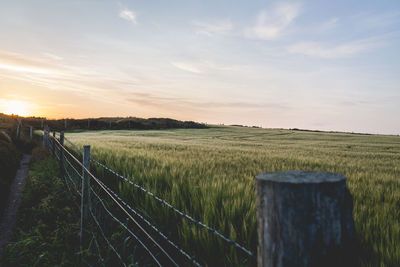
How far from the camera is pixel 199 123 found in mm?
62531

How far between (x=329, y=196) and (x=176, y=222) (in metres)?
2.43

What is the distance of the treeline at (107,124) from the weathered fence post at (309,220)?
49178 millimetres

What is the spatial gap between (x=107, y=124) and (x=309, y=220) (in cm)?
5510

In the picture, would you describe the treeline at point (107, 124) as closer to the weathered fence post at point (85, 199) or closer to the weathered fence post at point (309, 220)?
the weathered fence post at point (85, 199)

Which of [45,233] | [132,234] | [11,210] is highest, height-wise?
[132,234]

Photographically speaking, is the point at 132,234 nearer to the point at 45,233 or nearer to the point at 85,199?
the point at 85,199

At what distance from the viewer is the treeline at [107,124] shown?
1799 inches

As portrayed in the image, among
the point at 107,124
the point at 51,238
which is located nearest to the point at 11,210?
the point at 51,238

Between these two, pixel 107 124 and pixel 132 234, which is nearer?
pixel 132 234

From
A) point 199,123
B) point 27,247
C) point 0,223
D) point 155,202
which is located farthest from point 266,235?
point 199,123

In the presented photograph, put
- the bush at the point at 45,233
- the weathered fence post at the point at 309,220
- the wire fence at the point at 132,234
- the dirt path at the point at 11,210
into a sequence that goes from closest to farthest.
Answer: the weathered fence post at the point at 309,220, the wire fence at the point at 132,234, the bush at the point at 45,233, the dirt path at the point at 11,210

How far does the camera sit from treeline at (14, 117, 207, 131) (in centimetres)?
4569

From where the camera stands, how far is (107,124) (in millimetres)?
52844

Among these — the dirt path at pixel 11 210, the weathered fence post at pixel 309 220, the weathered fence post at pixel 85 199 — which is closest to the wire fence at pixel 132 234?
the weathered fence post at pixel 85 199
